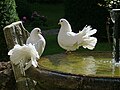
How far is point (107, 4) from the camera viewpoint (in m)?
9.91

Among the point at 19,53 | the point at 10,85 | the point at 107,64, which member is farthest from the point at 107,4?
the point at 19,53

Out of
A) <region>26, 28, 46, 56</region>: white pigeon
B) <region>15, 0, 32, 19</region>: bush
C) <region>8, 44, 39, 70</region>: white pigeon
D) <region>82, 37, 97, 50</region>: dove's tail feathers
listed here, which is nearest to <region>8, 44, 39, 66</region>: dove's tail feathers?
<region>8, 44, 39, 70</region>: white pigeon

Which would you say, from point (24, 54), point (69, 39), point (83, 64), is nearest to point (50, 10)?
point (69, 39)

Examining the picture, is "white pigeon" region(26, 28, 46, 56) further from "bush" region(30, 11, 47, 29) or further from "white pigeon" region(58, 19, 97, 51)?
"bush" region(30, 11, 47, 29)

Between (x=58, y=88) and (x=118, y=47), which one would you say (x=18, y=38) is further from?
(x=58, y=88)

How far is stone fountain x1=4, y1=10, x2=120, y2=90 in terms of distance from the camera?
3670 millimetres

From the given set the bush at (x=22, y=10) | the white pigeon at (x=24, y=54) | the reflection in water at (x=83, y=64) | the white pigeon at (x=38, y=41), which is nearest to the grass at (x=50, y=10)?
the bush at (x=22, y=10)

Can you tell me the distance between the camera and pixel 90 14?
1097 centimetres

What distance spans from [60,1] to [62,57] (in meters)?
16.7

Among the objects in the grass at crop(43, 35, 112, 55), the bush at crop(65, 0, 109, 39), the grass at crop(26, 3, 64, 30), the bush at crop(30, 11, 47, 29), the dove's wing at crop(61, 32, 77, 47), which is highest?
the dove's wing at crop(61, 32, 77, 47)

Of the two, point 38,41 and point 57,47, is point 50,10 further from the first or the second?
point 38,41

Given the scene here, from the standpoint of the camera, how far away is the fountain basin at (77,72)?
366 centimetres

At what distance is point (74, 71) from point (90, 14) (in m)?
6.95

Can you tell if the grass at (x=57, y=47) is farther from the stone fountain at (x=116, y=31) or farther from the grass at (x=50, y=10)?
the grass at (x=50, y=10)
